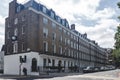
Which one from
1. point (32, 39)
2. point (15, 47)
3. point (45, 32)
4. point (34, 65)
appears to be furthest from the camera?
point (15, 47)

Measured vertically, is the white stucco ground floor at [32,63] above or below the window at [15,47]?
below

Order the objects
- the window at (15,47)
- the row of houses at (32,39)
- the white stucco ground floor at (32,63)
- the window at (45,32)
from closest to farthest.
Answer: the white stucco ground floor at (32,63), the row of houses at (32,39), the window at (45,32), the window at (15,47)

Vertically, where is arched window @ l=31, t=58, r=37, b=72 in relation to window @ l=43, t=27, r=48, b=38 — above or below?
below

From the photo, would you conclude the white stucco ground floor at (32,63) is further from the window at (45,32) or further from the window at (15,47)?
the window at (45,32)

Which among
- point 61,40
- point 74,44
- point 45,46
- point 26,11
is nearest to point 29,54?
point 45,46

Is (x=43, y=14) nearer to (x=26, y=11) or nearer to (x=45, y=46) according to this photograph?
(x=26, y=11)

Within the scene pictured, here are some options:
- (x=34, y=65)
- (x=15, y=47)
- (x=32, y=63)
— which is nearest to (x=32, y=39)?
(x=32, y=63)

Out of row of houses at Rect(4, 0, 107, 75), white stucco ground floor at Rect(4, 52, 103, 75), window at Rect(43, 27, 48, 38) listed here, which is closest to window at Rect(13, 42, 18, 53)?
row of houses at Rect(4, 0, 107, 75)

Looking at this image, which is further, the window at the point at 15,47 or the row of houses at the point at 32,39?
the window at the point at 15,47

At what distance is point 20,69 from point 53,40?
12.5m

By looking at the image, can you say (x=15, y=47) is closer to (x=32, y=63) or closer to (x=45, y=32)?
(x=45, y=32)

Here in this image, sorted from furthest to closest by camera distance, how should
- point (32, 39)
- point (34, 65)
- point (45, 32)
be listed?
point (45, 32), point (32, 39), point (34, 65)

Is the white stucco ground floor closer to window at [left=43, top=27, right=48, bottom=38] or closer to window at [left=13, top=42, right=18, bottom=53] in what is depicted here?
window at [left=13, top=42, right=18, bottom=53]

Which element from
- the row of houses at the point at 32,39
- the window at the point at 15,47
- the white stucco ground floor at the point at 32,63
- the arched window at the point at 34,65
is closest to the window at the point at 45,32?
the row of houses at the point at 32,39
